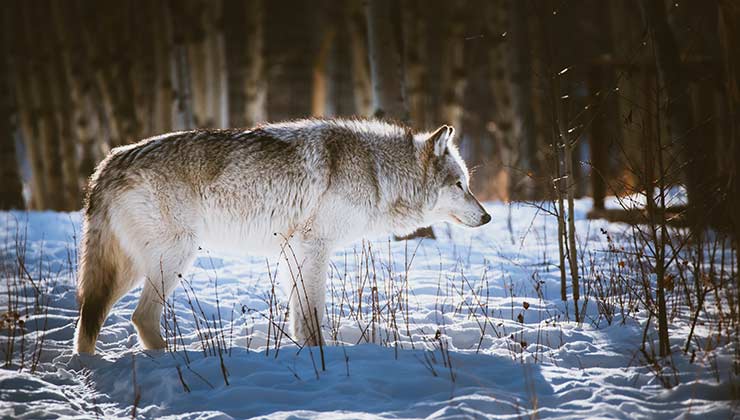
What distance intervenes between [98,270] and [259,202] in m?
1.31

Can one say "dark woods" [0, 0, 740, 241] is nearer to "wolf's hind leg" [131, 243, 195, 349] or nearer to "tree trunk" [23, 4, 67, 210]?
"tree trunk" [23, 4, 67, 210]

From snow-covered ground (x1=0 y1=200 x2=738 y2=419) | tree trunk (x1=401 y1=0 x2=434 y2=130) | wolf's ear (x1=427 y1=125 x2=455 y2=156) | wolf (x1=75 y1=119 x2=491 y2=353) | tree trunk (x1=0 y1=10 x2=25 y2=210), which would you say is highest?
tree trunk (x1=401 y1=0 x2=434 y2=130)

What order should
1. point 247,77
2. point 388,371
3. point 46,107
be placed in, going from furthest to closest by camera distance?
point 46,107 < point 247,77 < point 388,371

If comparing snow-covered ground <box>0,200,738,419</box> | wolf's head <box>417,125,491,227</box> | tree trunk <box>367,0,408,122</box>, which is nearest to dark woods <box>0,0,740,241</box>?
tree trunk <box>367,0,408,122</box>

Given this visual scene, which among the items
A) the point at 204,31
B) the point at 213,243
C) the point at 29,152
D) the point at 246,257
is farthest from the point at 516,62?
the point at 29,152

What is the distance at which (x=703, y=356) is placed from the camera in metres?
3.61

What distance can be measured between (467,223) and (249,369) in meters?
2.50

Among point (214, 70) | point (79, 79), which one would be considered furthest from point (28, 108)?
point (214, 70)

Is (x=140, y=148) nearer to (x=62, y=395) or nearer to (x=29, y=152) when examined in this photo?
(x=62, y=395)

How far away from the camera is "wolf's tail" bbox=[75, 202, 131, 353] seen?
4.41 meters

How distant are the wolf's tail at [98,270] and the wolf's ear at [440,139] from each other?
2.76 m

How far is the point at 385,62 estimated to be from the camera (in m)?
8.04

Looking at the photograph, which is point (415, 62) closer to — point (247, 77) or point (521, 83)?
point (521, 83)

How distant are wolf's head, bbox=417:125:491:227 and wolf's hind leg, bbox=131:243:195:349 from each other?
90.2 inches
